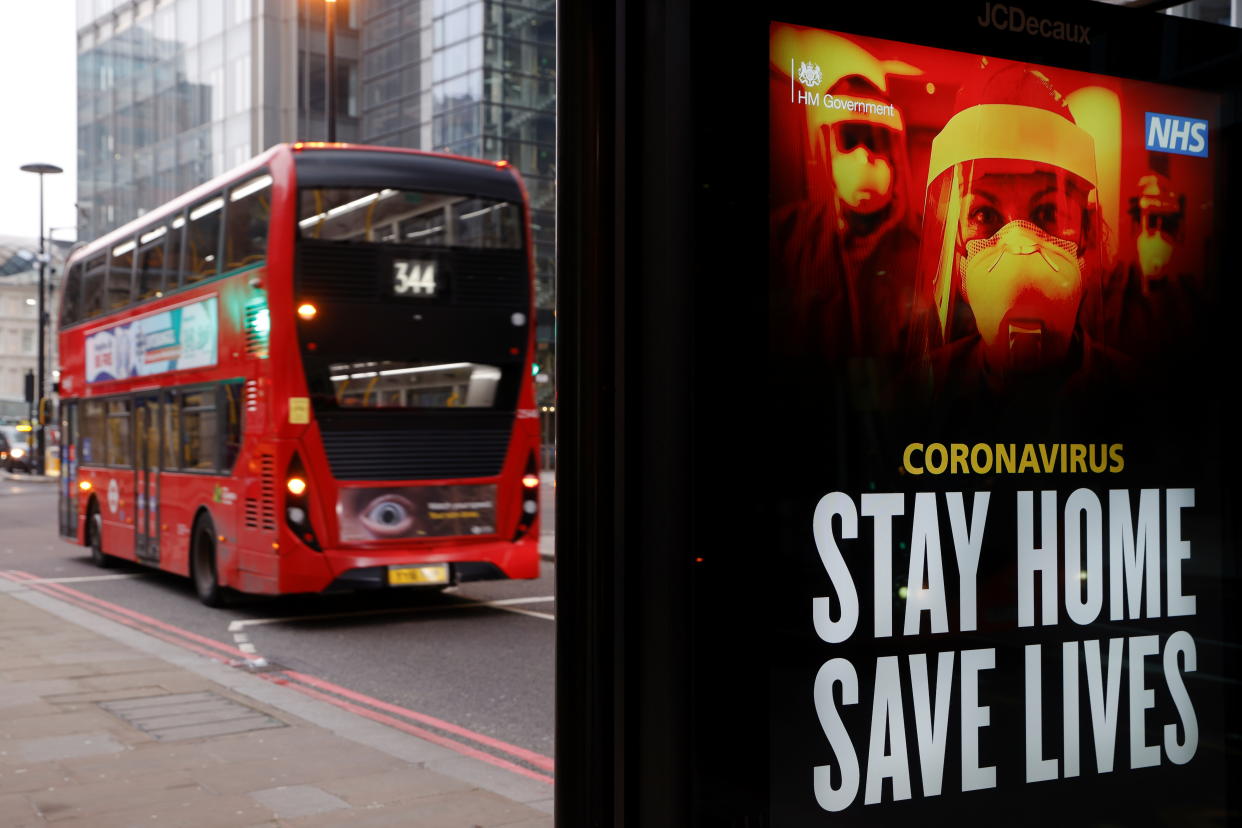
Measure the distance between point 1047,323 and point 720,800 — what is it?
0.92 m

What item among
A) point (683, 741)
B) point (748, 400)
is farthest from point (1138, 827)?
point (748, 400)

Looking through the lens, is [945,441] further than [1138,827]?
No

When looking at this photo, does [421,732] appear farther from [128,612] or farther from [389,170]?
[128,612]

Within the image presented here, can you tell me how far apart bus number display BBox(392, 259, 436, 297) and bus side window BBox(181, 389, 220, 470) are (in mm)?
2173

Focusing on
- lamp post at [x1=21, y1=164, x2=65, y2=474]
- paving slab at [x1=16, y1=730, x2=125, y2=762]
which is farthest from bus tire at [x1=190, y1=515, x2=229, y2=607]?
lamp post at [x1=21, y1=164, x2=65, y2=474]

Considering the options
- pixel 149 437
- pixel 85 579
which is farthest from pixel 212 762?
pixel 85 579

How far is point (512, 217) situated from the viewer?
36.0 feet

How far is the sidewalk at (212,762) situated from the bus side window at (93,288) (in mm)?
7549

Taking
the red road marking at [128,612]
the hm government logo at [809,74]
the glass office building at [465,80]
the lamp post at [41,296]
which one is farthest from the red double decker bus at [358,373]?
the glass office building at [465,80]

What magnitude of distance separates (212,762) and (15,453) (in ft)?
161

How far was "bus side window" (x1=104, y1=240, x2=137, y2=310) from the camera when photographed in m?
13.6

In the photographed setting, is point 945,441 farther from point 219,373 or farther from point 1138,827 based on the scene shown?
point 219,373

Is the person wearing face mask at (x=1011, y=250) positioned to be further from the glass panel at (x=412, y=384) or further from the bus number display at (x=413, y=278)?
the bus number display at (x=413, y=278)

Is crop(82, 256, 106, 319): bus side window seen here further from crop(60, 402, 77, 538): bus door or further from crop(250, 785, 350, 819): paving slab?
crop(250, 785, 350, 819): paving slab
